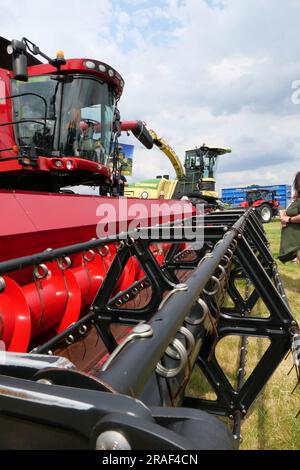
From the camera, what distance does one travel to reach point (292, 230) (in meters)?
4.06

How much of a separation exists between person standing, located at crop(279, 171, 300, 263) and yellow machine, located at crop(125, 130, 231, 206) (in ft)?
18.6

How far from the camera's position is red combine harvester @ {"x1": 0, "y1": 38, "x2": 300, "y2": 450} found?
41cm

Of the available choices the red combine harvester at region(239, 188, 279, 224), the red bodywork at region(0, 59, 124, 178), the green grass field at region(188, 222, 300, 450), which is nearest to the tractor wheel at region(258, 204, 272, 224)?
the red combine harvester at region(239, 188, 279, 224)

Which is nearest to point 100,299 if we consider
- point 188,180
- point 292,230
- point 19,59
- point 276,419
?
point 276,419

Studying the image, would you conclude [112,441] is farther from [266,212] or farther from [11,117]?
[266,212]

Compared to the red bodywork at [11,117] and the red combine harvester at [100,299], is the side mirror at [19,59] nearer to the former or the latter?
→ the red combine harvester at [100,299]

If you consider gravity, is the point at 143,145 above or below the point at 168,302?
above

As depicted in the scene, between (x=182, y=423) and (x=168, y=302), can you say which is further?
(x=168, y=302)

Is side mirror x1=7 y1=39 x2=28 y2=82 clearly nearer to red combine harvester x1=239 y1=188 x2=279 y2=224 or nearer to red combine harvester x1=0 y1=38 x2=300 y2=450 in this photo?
red combine harvester x1=0 y1=38 x2=300 y2=450

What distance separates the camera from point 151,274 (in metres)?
1.71
